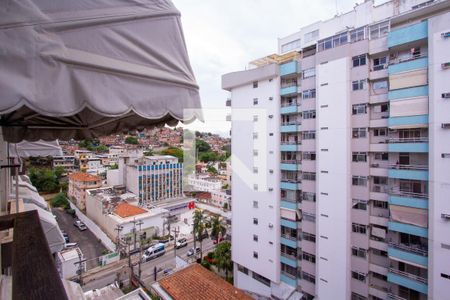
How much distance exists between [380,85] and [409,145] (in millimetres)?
2351

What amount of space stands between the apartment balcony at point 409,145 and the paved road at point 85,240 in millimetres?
19126

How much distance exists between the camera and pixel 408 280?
7.38 meters

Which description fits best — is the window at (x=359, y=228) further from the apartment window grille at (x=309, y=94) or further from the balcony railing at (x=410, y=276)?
the apartment window grille at (x=309, y=94)

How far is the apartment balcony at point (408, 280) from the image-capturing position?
7188 millimetres

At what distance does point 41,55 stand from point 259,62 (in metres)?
11.8

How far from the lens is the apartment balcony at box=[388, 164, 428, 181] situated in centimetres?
709

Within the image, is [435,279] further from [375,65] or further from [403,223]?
[375,65]

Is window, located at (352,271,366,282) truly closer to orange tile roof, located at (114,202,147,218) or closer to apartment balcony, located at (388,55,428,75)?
apartment balcony, located at (388,55,428,75)

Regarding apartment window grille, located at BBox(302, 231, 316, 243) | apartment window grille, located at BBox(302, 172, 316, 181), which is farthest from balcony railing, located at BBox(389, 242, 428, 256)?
apartment window grille, located at BBox(302, 172, 316, 181)

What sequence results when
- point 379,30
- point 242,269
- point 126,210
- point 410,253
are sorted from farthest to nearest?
point 126,210 → point 242,269 → point 379,30 → point 410,253

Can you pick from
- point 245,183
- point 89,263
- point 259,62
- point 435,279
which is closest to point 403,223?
point 435,279

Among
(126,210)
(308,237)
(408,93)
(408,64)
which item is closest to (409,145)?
(408,93)

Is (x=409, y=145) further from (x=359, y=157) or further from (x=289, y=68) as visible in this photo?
(x=289, y=68)

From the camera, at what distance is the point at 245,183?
12.0m
